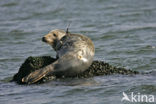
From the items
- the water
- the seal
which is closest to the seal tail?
the seal

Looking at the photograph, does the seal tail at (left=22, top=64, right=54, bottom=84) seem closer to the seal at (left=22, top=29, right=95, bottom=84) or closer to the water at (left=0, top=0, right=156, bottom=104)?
the seal at (left=22, top=29, right=95, bottom=84)

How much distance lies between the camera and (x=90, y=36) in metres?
14.9

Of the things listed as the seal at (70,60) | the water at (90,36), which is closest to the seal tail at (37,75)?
the seal at (70,60)

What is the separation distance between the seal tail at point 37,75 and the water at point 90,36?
128mm

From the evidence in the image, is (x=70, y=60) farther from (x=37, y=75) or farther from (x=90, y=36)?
A: (x=90, y=36)

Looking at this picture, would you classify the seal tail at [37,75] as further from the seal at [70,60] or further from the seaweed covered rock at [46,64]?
the seaweed covered rock at [46,64]

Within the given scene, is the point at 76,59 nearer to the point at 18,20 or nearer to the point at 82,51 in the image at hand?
the point at 82,51

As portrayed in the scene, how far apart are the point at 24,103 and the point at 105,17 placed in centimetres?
1048

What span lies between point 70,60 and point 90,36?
695cm

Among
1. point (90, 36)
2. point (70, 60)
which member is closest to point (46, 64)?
point (70, 60)

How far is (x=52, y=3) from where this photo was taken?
2067cm

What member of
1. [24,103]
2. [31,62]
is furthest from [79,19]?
[24,103]

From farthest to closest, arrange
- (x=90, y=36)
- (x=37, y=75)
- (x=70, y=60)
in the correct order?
(x=90, y=36) → (x=70, y=60) → (x=37, y=75)

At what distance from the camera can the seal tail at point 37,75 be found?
7.82 metres
